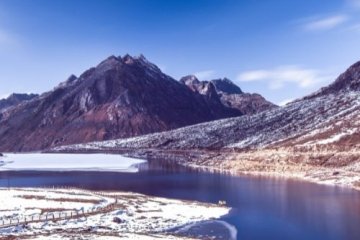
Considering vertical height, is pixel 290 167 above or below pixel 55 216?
above

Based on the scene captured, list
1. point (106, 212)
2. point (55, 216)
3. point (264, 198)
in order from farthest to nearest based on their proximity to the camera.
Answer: point (264, 198) → point (106, 212) → point (55, 216)

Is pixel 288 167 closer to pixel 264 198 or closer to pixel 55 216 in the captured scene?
pixel 264 198

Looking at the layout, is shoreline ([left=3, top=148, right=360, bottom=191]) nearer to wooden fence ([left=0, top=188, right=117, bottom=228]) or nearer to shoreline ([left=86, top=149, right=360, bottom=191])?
shoreline ([left=86, top=149, right=360, bottom=191])

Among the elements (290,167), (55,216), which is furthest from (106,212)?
(290,167)

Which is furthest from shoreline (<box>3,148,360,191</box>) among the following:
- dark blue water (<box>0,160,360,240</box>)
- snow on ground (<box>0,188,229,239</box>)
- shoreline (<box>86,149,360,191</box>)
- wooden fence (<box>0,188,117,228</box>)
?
wooden fence (<box>0,188,117,228</box>)

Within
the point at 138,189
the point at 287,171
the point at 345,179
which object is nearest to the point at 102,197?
the point at 138,189

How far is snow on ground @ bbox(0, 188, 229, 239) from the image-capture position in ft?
197

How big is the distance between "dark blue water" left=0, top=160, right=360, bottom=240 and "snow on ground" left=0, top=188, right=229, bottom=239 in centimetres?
684

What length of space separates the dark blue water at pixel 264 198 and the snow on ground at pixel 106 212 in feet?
22.4

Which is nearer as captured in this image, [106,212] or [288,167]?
[106,212]

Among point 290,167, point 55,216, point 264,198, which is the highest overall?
point 290,167

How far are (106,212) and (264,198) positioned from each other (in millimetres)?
32377

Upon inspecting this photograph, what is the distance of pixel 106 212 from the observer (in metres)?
74.2

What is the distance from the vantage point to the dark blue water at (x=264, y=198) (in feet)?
210
